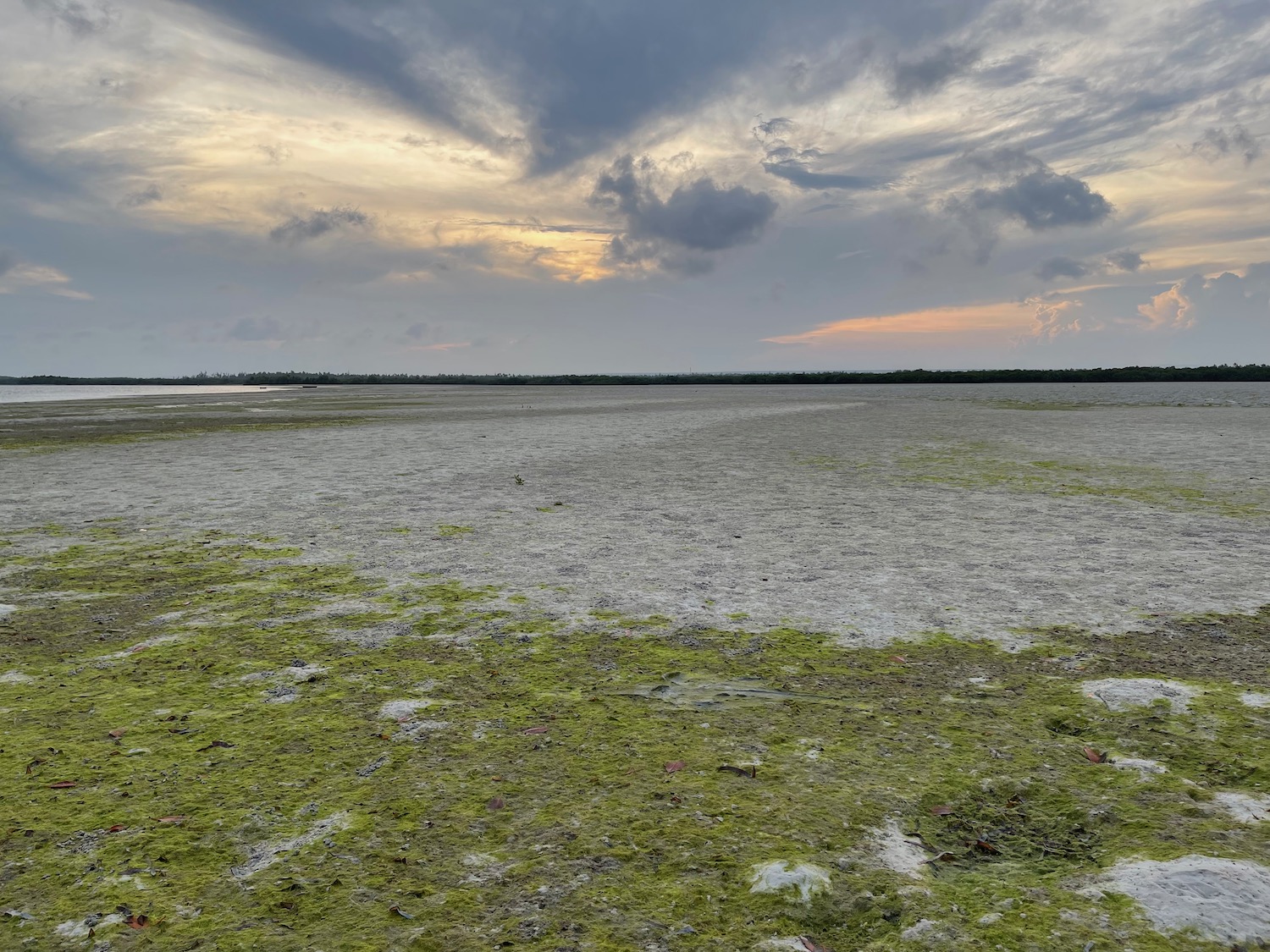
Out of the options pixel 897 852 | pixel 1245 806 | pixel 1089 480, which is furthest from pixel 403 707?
pixel 1089 480

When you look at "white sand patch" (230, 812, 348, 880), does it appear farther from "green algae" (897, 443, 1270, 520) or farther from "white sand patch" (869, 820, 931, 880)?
"green algae" (897, 443, 1270, 520)

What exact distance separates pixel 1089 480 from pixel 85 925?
56.0 feet

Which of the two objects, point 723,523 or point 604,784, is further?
→ point 723,523

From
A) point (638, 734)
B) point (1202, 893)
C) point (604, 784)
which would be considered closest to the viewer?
point (1202, 893)

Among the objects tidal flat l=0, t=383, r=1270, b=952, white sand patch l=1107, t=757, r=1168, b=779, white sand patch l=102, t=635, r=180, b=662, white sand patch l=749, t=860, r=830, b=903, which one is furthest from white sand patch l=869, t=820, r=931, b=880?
white sand patch l=102, t=635, r=180, b=662

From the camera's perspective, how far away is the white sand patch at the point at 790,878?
3.20 m

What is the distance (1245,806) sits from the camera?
12.5 ft

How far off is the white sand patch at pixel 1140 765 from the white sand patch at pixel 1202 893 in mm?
857

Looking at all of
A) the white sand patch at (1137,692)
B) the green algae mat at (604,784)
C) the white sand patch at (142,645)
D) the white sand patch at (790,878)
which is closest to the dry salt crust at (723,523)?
the green algae mat at (604,784)

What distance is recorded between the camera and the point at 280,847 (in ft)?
11.5

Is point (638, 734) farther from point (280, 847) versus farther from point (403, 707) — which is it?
point (280, 847)

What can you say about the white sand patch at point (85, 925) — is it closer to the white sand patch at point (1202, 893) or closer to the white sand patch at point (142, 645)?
the white sand patch at point (142, 645)

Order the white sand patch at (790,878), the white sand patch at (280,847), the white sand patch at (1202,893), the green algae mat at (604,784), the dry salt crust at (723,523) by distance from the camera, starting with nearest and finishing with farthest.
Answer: the white sand patch at (1202,893), the green algae mat at (604,784), the white sand patch at (790,878), the white sand patch at (280,847), the dry salt crust at (723,523)

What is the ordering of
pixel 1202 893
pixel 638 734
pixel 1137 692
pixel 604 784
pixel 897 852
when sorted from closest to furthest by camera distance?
1. pixel 1202 893
2. pixel 897 852
3. pixel 604 784
4. pixel 638 734
5. pixel 1137 692
